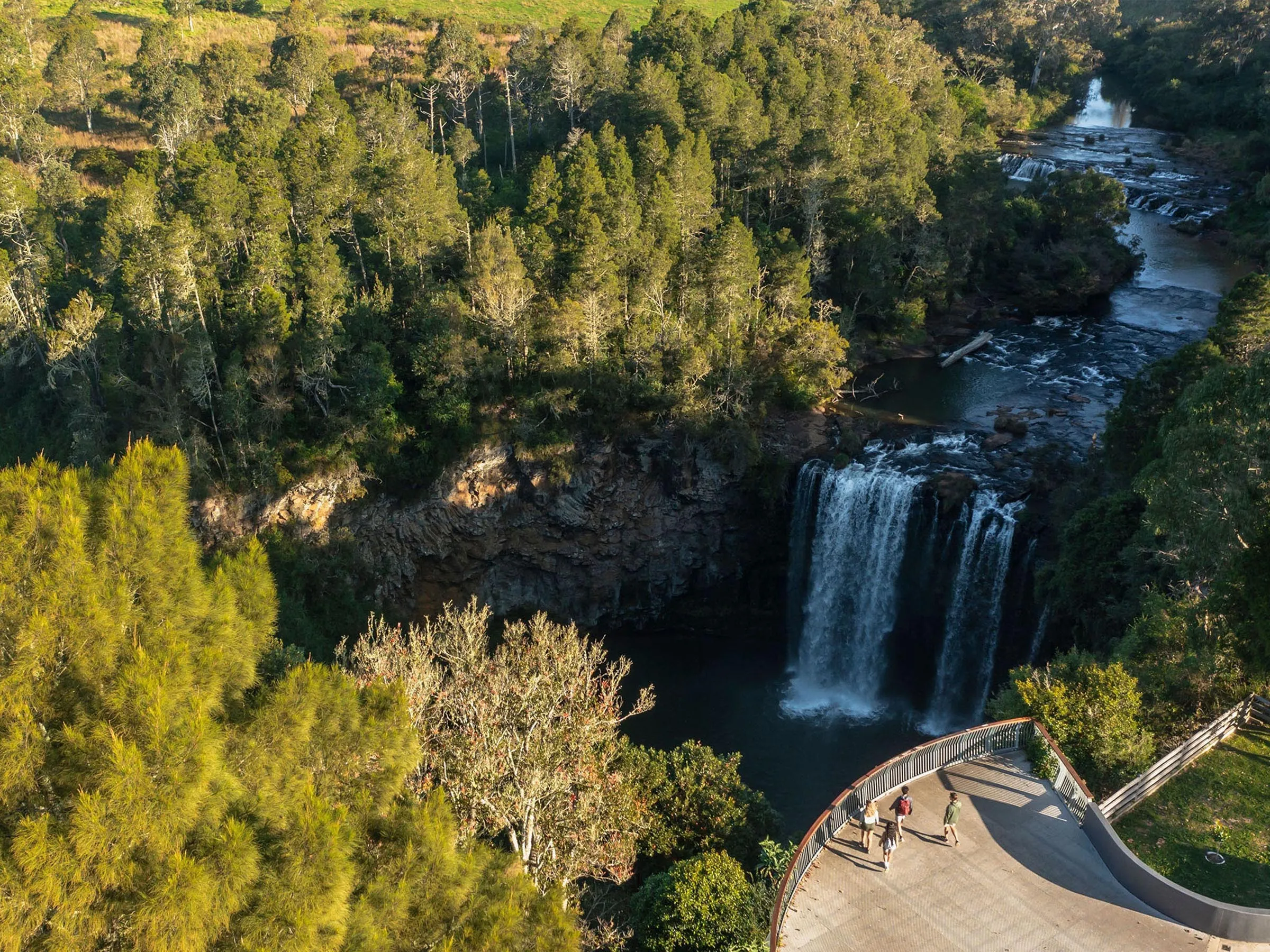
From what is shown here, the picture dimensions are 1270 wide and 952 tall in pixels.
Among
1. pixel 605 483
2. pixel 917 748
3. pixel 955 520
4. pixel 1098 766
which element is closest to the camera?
pixel 917 748

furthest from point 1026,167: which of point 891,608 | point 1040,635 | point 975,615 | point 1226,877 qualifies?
point 1226,877

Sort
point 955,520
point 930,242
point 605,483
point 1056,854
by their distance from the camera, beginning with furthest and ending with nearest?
point 930,242
point 605,483
point 955,520
point 1056,854

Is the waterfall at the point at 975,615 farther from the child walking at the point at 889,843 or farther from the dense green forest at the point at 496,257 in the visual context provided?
the child walking at the point at 889,843

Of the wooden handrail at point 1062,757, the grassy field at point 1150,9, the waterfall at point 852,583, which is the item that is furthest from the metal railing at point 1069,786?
the grassy field at point 1150,9

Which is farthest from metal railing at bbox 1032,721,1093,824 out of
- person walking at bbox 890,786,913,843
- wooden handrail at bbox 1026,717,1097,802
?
person walking at bbox 890,786,913,843

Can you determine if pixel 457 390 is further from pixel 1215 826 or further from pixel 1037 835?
pixel 1215 826

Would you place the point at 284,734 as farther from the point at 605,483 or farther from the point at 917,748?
the point at 605,483

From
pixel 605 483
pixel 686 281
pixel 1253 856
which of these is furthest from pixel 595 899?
pixel 686 281
